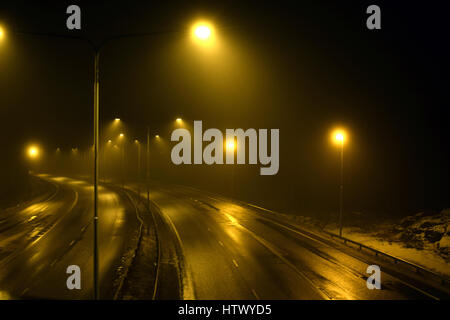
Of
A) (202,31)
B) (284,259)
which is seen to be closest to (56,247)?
(284,259)

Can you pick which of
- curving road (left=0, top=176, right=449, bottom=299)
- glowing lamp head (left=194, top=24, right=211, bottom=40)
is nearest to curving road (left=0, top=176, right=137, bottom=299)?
curving road (left=0, top=176, right=449, bottom=299)

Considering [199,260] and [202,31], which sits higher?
[202,31]

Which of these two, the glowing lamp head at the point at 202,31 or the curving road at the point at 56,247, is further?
the curving road at the point at 56,247

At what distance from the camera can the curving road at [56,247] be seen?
14953 millimetres

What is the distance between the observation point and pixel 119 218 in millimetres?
33438

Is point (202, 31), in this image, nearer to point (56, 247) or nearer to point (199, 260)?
point (199, 260)

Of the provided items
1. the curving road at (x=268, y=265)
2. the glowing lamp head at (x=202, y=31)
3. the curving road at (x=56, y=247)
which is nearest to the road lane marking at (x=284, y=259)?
the curving road at (x=268, y=265)

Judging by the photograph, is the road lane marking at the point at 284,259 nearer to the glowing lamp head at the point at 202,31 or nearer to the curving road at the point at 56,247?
the curving road at the point at 56,247

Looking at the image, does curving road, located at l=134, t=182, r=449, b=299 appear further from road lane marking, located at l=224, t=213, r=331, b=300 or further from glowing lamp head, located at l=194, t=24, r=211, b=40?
glowing lamp head, located at l=194, t=24, r=211, b=40

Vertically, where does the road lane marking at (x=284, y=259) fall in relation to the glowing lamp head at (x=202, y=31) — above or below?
below

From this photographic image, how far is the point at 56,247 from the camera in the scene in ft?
73.4
